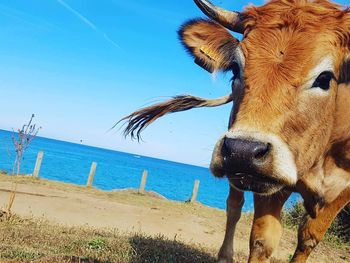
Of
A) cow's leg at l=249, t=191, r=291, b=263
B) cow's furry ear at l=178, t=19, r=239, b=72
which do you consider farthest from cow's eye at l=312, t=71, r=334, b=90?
cow's leg at l=249, t=191, r=291, b=263

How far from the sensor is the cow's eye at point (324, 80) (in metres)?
3.88

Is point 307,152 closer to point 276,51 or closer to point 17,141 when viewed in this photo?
point 276,51

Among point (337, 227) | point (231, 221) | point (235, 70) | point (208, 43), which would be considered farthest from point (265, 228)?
point (337, 227)

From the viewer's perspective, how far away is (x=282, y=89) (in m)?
3.63

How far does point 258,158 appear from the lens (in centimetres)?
320

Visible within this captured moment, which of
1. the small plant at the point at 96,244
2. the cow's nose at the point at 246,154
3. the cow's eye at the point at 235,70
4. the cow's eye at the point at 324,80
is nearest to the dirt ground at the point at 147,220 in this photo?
the small plant at the point at 96,244

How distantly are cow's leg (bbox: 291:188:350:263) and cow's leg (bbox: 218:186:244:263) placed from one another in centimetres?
107

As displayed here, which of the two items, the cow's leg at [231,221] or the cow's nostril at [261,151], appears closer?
the cow's nostril at [261,151]

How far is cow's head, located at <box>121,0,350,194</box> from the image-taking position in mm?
3297

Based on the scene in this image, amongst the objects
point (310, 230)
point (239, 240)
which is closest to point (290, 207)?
point (239, 240)

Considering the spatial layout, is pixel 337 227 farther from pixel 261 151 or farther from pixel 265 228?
pixel 261 151

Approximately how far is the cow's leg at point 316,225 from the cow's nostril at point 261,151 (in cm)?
256

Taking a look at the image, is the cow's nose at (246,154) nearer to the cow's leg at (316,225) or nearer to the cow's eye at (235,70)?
the cow's eye at (235,70)

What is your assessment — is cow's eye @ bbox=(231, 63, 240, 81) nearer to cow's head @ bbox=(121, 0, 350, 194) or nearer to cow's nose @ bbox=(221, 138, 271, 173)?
cow's head @ bbox=(121, 0, 350, 194)
